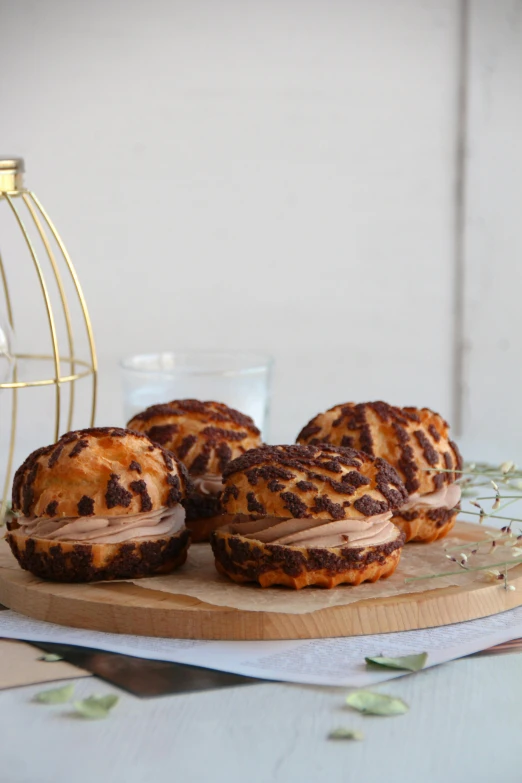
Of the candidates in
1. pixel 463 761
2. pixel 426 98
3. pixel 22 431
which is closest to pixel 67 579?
pixel 463 761

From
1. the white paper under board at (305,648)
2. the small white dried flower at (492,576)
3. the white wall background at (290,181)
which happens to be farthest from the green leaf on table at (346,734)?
the white wall background at (290,181)

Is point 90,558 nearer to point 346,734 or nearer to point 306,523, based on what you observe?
point 306,523

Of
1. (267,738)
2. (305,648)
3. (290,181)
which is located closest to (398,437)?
(305,648)

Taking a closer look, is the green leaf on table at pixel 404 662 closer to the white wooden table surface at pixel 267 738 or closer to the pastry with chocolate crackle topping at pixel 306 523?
the white wooden table surface at pixel 267 738

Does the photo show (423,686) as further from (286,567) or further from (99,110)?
(99,110)

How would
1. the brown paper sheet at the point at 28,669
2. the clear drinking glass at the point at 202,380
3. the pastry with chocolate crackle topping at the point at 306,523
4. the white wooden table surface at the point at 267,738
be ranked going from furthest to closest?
the clear drinking glass at the point at 202,380
the pastry with chocolate crackle topping at the point at 306,523
the brown paper sheet at the point at 28,669
the white wooden table surface at the point at 267,738

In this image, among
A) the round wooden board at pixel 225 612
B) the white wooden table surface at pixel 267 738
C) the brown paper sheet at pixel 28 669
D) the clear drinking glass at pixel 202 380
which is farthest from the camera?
the clear drinking glass at pixel 202 380

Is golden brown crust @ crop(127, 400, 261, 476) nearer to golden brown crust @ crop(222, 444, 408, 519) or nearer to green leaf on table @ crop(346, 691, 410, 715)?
golden brown crust @ crop(222, 444, 408, 519)
